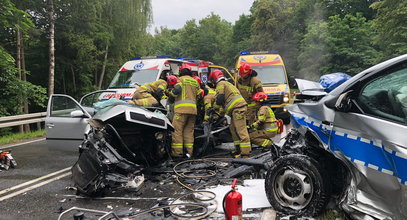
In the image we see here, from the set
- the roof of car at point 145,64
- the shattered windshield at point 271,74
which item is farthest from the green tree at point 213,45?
the roof of car at point 145,64

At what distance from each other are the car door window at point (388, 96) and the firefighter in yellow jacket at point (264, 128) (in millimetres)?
3833

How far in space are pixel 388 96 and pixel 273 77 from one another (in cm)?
876

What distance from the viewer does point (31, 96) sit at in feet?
46.0

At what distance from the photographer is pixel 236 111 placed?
20.9 feet

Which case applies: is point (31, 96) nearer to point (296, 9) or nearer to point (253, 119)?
point (253, 119)

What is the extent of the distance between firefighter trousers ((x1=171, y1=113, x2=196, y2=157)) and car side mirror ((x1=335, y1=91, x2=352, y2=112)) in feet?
12.2

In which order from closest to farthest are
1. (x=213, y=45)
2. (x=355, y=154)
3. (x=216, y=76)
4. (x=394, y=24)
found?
(x=355, y=154) < (x=216, y=76) < (x=394, y=24) < (x=213, y=45)

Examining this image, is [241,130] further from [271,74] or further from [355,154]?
[271,74]

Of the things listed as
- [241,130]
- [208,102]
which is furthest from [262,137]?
[208,102]

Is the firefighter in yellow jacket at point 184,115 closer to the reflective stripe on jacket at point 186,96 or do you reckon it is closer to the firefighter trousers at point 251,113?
the reflective stripe on jacket at point 186,96

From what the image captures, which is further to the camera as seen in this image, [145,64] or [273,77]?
[273,77]

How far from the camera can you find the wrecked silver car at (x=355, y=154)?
97.7 inches

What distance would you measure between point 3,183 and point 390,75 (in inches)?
229

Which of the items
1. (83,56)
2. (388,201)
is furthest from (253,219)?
(83,56)
